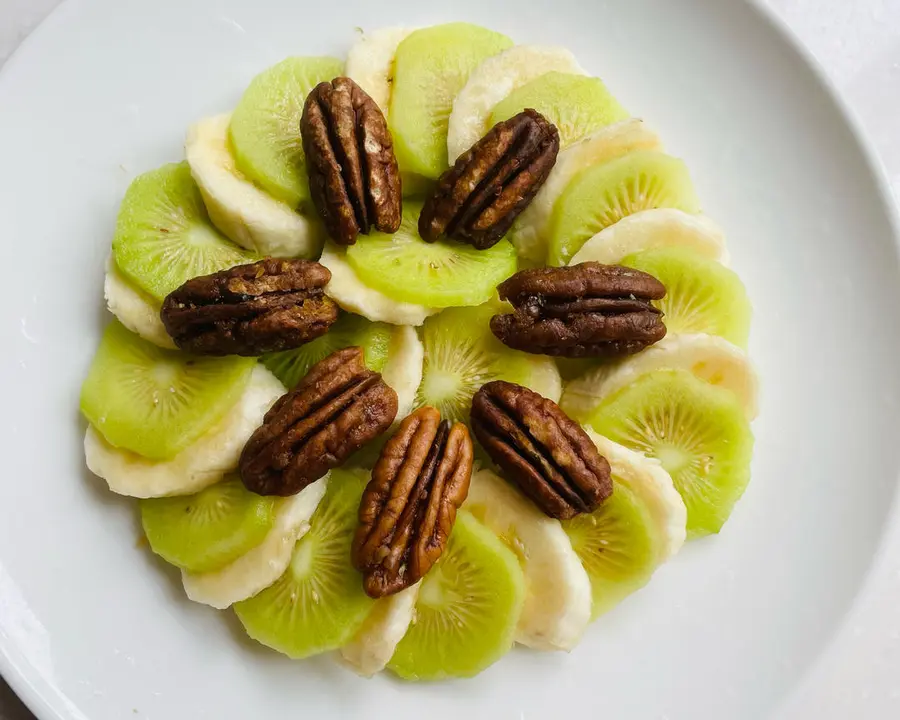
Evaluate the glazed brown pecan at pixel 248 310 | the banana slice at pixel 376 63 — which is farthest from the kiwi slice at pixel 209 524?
the banana slice at pixel 376 63

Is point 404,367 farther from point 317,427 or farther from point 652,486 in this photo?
point 652,486

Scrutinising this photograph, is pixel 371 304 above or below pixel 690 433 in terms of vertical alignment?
below

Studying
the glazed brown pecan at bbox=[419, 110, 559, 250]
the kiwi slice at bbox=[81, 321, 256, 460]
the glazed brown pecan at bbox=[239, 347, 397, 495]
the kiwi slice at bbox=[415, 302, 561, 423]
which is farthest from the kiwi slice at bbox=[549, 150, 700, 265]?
the kiwi slice at bbox=[81, 321, 256, 460]

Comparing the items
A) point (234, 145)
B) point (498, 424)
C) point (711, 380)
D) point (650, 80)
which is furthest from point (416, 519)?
point (650, 80)

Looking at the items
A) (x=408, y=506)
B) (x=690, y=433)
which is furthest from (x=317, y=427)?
(x=690, y=433)

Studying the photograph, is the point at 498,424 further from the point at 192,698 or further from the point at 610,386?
the point at 192,698

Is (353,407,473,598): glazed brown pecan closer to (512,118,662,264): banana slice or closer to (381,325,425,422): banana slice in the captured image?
(381,325,425,422): banana slice

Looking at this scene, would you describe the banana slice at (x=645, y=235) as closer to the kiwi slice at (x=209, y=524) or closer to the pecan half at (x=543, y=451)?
the pecan half at (x=543, y=451)
